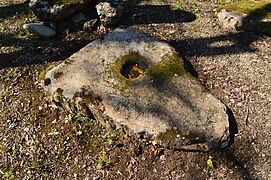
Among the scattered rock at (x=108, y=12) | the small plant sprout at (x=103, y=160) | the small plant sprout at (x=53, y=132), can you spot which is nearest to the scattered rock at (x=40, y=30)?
the scattered rock at (x=108, y=12)

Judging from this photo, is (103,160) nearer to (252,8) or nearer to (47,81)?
(47,81)

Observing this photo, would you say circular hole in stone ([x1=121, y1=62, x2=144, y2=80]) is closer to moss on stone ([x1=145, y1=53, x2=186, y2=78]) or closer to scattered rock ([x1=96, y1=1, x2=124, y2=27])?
moss on stone ([x1=145, y1=53, x2=186, y2=78])

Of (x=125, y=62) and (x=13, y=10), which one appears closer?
(x=125, y=62)

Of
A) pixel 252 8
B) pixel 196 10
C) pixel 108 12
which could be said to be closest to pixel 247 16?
pixel 252 8

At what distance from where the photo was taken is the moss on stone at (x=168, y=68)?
5.62 metres

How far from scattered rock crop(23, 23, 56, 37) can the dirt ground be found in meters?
0.14

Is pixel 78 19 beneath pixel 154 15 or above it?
above

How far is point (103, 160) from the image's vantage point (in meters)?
4.92

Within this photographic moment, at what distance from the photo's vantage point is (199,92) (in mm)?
5453

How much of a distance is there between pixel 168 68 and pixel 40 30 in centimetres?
311

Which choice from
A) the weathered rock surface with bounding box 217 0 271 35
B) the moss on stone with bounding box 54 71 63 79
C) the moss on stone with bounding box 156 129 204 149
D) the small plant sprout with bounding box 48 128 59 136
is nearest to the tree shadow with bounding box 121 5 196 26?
the weathered rock surface with bounding box 217 0 271 35

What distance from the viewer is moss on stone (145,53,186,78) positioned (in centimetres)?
A: 562

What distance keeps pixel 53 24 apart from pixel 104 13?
3.90 feet

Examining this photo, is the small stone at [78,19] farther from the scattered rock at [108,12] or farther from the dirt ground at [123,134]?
the scattered rock at [108,12]
